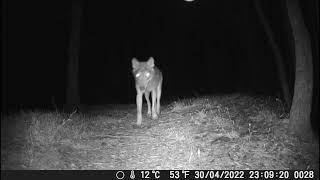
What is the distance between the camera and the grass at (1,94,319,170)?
29.6 ft

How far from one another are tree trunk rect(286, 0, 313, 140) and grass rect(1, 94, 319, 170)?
1.54ft

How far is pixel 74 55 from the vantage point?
1788 cm

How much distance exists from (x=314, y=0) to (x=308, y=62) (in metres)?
3.09

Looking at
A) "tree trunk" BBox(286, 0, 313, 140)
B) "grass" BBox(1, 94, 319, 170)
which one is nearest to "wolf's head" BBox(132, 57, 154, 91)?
"grass" BBox(1, 94, 319, 170)

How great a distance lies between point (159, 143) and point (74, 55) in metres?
8.08

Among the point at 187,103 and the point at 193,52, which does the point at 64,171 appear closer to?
the point at 187,103

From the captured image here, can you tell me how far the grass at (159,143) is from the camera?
9.03 meters

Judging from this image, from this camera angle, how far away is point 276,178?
8.82 m

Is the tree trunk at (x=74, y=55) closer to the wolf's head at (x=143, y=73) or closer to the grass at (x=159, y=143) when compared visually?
the grass at (x=159, y=143)

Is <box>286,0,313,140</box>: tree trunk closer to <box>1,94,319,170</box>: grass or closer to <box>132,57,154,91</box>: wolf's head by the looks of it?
<box>1,94,319,170</box>: grass

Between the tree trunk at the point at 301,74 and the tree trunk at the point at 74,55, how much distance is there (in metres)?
9.22

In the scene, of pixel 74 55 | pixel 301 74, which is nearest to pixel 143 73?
pixel 301 74

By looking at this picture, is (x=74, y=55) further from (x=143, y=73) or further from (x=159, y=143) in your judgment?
(x=159, y=143)

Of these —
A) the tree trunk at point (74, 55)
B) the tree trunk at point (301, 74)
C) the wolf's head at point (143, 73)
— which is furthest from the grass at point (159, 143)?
the tree trunk at point (74, 55)
